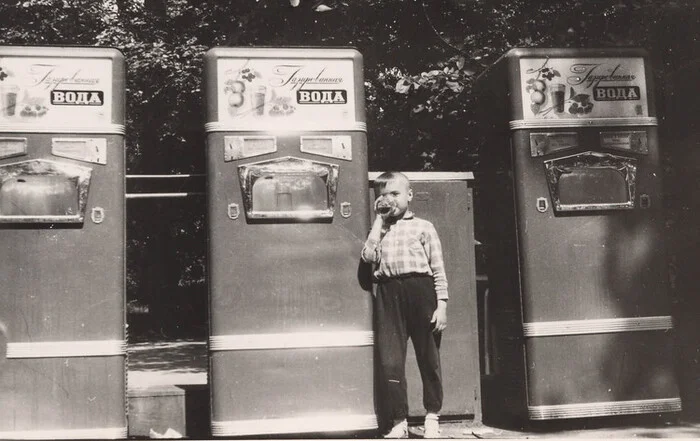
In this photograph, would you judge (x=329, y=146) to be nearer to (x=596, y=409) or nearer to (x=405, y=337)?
(x=405, y=337)

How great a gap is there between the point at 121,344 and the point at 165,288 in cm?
1576

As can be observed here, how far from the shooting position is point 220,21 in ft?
33.4

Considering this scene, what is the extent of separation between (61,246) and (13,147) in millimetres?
692

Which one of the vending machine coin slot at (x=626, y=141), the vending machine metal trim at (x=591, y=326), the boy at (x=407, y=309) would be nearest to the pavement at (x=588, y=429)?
the boy at (x=407, y=309)

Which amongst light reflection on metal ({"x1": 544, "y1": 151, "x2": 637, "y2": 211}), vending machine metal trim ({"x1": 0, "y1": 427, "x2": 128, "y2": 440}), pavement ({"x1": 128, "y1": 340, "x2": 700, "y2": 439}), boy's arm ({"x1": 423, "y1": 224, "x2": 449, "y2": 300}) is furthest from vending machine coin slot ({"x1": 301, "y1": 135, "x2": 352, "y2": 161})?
vending machine metal trim ({"x1": 0, "y1": 427, "x2": 128, "y2": 440})

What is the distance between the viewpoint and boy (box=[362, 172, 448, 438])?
4816 mm

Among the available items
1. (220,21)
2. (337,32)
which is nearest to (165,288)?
(220,21)

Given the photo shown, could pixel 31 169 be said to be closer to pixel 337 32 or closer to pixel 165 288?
pixel 337 32

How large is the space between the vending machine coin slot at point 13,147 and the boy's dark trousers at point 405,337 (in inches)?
96.5

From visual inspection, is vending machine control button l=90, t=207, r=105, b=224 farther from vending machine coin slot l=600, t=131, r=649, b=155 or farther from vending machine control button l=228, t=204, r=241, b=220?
vending machine coin slot l=600, t=131, r=649, b=155

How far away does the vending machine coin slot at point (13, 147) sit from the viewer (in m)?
4.80

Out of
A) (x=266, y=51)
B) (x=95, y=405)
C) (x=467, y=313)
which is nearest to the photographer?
(x=95, y=405)

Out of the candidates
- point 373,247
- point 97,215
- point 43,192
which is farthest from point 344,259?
point 43,192

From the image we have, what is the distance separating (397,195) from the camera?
4984 mm
